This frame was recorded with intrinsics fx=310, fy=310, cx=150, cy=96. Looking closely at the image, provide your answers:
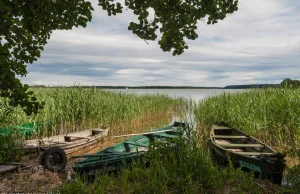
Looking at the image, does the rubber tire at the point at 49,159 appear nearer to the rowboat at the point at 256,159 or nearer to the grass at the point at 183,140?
the grass at the point at 183,140

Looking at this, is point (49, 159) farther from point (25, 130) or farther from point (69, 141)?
point (69, 141)

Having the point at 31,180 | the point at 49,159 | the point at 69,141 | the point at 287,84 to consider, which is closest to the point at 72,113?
the point at 69,141

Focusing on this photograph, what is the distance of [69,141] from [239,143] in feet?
20.1

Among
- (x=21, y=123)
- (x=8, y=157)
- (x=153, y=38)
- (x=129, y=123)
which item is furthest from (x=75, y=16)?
(x=129, y=123)

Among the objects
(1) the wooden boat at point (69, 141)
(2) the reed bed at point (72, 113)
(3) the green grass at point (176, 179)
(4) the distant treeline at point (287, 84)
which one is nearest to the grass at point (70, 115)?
(2) the reed bed at point (72, 113)

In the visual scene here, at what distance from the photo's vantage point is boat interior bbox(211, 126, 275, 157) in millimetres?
8173

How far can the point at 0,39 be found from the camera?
491 cm

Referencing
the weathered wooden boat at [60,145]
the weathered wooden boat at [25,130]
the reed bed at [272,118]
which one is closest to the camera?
the weathered wooden boat at [60,145]

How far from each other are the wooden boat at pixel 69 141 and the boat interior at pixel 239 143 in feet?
15.7

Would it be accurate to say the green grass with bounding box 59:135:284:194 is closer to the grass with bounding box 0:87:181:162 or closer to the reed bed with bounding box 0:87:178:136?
the grass with bounding box 0:87:181:162

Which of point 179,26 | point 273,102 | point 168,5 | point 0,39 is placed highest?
point 168,5

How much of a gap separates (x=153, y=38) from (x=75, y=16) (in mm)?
1834

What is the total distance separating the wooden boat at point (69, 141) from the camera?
9.75 metres

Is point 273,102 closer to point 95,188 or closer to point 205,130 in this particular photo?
point 205,130
